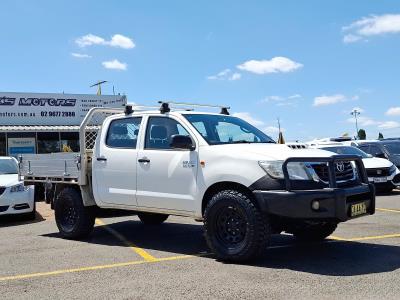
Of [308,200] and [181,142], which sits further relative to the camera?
[181,142]

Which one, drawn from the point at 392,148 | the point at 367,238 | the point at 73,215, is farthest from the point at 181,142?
the point at 392,148

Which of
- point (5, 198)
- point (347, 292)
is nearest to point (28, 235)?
point (5, 198)

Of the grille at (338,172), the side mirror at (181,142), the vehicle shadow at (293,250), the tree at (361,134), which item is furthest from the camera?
the tree at (361,134)

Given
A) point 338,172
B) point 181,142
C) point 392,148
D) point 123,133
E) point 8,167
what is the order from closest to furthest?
point 338,172 < point 181,142 < point 123,133 < point 8,167 < point 392,148

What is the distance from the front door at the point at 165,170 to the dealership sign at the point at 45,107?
1768 centimetres

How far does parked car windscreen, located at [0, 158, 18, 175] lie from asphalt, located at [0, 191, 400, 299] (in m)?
3.32

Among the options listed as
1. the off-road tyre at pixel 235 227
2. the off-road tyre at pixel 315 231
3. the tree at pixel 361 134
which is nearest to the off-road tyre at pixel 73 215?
the off-road tyre at pixel 235 227

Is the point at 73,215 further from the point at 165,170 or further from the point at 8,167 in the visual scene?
the point at 8,167

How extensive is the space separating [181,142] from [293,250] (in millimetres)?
2130

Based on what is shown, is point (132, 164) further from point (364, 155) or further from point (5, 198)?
point (364, 155)

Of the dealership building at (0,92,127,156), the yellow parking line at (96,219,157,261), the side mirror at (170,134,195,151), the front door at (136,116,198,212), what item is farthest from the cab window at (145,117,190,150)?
the dealership building at (0,92,127,156)

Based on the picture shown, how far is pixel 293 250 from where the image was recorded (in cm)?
693

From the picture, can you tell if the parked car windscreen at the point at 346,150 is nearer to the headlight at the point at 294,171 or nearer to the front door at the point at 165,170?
the front door at the point at 165,170

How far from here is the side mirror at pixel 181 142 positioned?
6.48m
